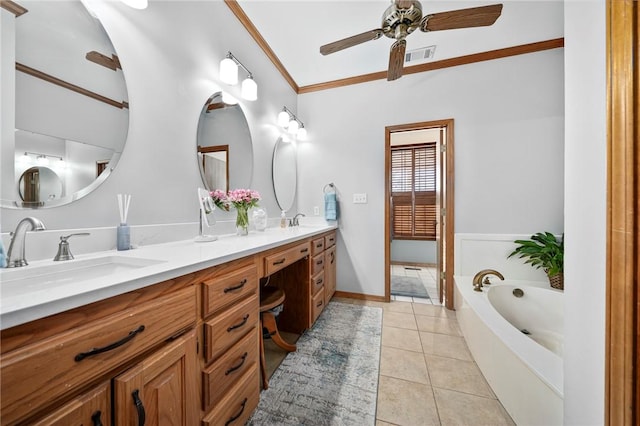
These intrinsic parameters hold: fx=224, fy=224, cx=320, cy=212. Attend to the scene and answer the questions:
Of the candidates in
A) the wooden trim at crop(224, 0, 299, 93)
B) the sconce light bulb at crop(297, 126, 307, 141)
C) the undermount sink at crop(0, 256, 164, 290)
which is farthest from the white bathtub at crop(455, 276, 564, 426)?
the wooden trim at crop(224, 0, 299, 93)

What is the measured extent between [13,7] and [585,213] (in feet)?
6.63

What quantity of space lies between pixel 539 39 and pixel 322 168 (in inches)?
95.9

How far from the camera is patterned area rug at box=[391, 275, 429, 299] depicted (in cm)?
284

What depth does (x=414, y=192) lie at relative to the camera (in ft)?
14.2

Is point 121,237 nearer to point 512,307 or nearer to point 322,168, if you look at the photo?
point 322,168

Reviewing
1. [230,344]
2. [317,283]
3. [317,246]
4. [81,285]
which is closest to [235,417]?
[230,344]

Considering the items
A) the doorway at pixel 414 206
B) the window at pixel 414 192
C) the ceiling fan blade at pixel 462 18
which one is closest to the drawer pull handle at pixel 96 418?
the ceiling fan blade at pixel 462 18

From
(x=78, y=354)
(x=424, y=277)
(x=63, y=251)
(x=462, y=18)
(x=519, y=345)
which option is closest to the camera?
(x=78, y=354)

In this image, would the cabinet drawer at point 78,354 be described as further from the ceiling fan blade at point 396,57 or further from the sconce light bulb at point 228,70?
the ceiling fan blade at point 396,57

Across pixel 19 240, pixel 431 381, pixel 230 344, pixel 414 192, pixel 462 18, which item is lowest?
pixel 431 381

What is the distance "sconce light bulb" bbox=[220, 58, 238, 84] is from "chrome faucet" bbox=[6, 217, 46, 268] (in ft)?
4.30

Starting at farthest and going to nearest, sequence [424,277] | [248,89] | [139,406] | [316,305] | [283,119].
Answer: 1. [424,277]
2. [283,119]
3. [316,305]
4. [248,89]
5. [139,406]

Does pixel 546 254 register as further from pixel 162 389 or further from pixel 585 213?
pixel 162 389

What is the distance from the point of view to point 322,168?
285 centimetres
